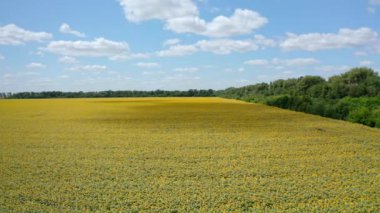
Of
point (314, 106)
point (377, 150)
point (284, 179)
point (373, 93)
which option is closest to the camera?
point (284, 179)

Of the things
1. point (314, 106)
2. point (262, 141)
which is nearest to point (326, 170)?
point (262, 141)

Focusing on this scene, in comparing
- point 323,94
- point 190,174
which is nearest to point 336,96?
point 323,94

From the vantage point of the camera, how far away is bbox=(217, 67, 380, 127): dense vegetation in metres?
30.9

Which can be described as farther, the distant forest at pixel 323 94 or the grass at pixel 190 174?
the distant forest at pixel 323 94

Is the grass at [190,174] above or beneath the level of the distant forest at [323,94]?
beneath

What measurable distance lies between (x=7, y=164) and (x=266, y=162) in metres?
8.11

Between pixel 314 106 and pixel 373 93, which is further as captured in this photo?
pixel 373 93

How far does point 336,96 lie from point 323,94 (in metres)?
2.78

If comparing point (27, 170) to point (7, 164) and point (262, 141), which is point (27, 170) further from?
point (262, 141)

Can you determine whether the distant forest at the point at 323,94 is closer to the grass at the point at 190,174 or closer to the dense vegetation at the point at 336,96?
the dense vegetation at the point at 336,96

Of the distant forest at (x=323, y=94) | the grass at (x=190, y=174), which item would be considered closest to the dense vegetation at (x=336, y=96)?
the distant forest at (x=323, y=94)

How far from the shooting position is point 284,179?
9.09m

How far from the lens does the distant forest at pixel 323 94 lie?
33.7 metres

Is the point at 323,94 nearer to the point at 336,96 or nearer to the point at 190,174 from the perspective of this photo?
the point at 336,96
